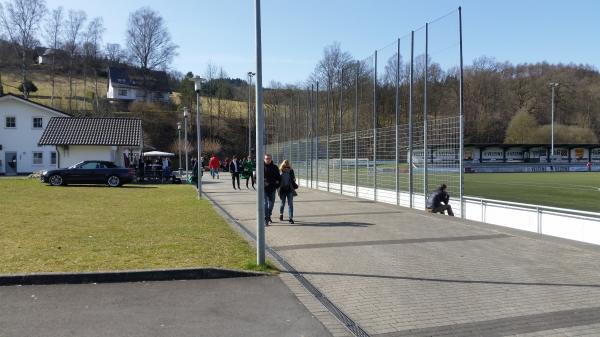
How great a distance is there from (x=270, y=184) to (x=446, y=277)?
21.7 feet

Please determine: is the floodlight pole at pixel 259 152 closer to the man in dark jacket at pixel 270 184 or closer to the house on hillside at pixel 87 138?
the man in dark jacket at pixel 270 184

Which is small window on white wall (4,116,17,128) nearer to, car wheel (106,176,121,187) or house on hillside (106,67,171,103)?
car wheel (106,176,121,187)

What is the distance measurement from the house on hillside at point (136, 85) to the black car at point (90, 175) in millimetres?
59273

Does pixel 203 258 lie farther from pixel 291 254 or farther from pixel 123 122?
pixel 123 122

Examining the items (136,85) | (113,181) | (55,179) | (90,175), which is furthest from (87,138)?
(136,85)

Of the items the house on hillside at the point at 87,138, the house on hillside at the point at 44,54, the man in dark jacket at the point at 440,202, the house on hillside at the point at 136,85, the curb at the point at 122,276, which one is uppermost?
the house on hillside at the point at 44,54

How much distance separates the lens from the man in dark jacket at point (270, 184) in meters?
13.3

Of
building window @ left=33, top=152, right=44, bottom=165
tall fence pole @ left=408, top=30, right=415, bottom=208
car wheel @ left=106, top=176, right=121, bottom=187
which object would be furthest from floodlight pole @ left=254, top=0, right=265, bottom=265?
building window @ left=33, top=152, right=44, bottom=165

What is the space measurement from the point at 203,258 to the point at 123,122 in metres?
33.9

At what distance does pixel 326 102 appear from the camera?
26.0 meters

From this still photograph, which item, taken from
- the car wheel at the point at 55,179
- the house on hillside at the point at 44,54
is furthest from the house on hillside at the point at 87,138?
the house on hillside at the point at 44,54

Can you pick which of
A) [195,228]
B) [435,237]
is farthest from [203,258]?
[435,237]

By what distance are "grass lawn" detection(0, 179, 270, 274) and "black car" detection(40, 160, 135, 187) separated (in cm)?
1222

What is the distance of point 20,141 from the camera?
5031cm
